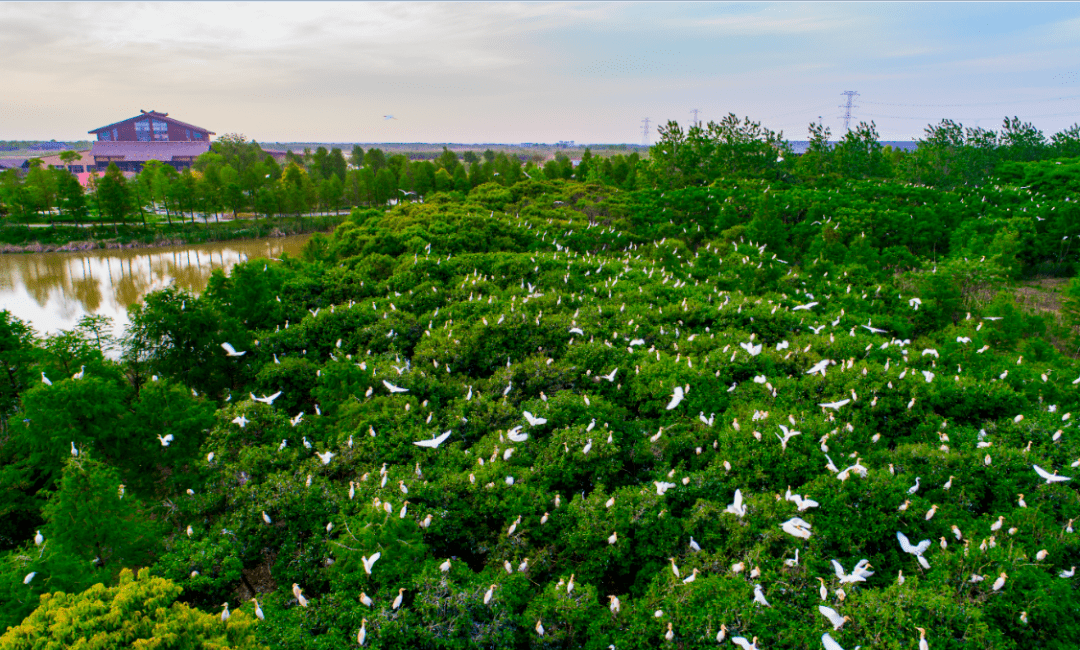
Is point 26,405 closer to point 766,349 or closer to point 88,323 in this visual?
point 88,323

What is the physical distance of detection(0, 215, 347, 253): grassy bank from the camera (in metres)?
34.6

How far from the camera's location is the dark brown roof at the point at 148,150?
69750 millimetres

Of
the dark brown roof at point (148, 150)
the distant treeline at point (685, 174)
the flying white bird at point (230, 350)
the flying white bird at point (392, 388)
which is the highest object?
the dark brown roof at point (148, 150)

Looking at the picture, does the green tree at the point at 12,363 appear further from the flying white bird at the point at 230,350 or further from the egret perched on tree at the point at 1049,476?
the egret perched on tree at the point at 1049,476

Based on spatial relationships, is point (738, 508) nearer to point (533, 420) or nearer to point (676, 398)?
point (676, 398)

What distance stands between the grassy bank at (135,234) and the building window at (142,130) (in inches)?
2590

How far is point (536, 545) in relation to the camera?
7.82 metres

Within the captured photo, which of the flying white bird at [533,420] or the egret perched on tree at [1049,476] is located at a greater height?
the flying white bird at [533,420]

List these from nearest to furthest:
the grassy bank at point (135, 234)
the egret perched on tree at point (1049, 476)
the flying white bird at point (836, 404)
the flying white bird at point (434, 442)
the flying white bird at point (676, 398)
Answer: the egret perched on tree at point (1049, 476), the flying white bird at point (434, 442), the flying white bird at point (836, 404), the flying white bird at point (676, 398), the grassy bank at point (135, 234)

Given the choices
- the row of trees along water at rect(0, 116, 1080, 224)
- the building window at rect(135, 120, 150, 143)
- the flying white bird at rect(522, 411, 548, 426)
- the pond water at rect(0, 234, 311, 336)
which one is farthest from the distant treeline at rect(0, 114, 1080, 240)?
the building window at rect(135, 120, 150, 143)

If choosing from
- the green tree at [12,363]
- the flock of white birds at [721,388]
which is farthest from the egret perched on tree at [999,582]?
the green tree at [12,363]

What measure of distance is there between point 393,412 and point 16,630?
5.66 meters

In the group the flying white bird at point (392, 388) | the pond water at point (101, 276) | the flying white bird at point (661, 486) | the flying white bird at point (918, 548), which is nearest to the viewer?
the flying white bird at point (918, 548)

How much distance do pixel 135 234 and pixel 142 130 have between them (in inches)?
2761
